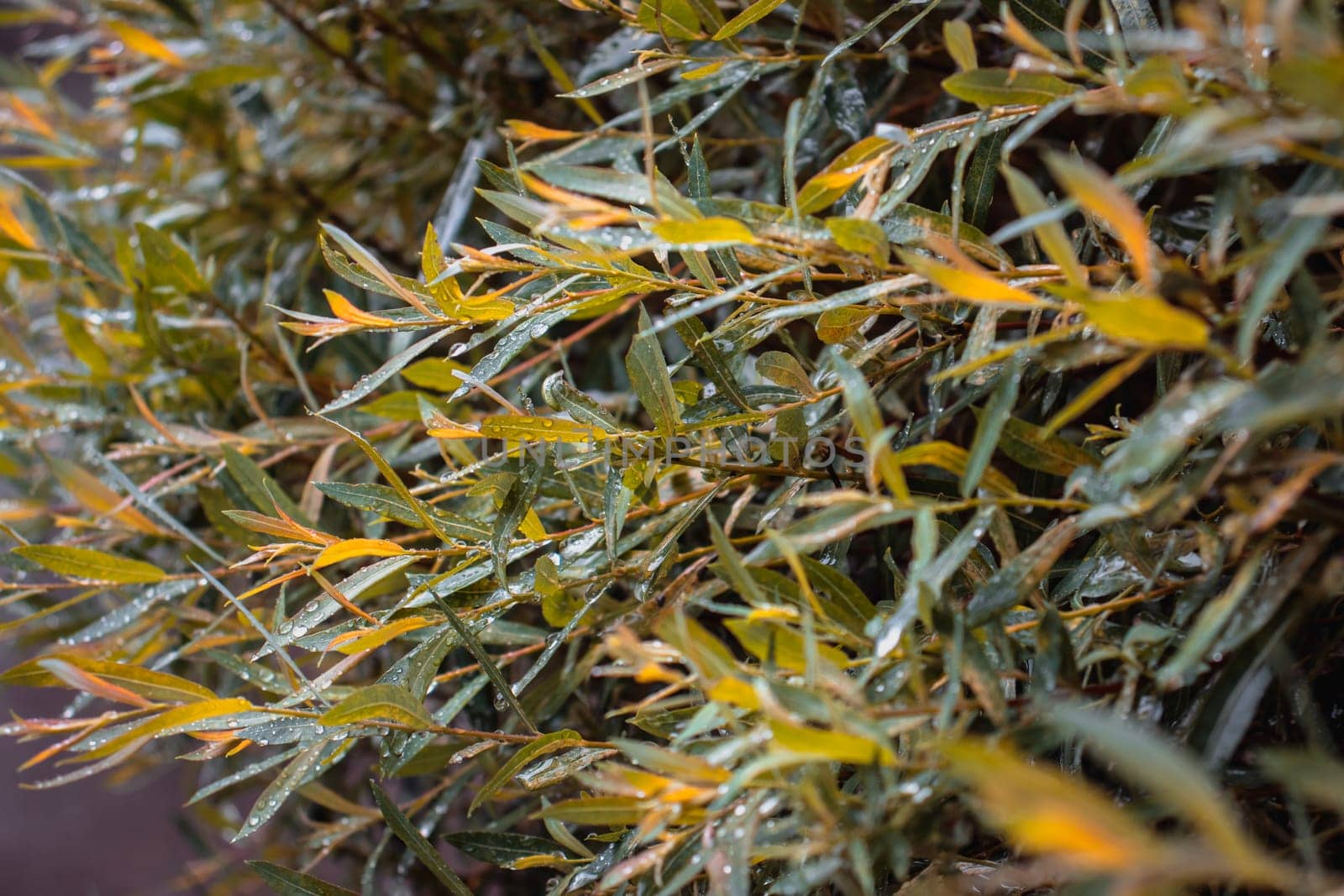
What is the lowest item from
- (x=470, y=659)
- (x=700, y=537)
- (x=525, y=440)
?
(x=470, y=659)

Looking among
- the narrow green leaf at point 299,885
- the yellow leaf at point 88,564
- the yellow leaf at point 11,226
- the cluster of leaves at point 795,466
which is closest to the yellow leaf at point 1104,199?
the cluster of leaves at point 795,466

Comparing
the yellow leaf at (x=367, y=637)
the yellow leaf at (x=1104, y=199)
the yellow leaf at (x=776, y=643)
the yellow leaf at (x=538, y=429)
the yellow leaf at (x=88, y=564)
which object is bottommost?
the yellow leaf at (x=88, y=564)

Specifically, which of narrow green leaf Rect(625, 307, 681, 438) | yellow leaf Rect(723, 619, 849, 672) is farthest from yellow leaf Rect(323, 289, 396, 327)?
yellow leaf Rect(723, 619, 849, 672)

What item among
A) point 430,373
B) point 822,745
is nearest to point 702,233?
point 822,745

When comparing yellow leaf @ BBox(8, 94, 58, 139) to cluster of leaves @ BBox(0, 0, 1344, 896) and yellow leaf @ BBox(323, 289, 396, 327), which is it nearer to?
cluster of leaves @ BBox(0, 0, 1344, 896)

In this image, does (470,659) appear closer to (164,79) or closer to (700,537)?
(700,537)

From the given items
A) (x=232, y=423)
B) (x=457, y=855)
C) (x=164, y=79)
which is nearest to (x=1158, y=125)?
(x=232, y=423)

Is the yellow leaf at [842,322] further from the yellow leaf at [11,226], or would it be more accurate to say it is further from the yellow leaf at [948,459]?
the yellow leaf at [11,226]
